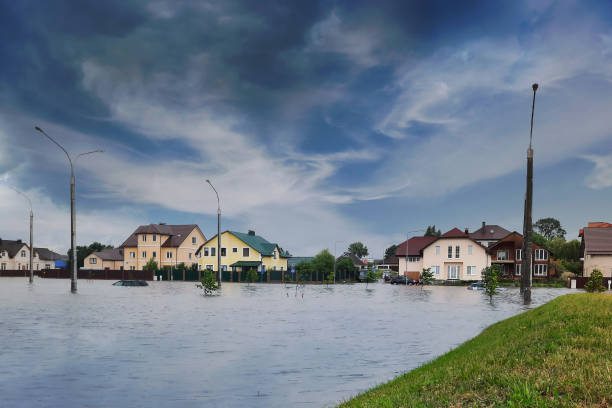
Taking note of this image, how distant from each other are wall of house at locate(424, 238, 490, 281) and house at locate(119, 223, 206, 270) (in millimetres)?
50525

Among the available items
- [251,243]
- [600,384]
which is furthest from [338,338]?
[251,243]

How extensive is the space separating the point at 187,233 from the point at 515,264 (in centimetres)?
Answer: 6611

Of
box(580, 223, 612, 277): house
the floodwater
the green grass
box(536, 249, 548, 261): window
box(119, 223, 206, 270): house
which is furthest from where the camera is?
box(119, 223, 206, 270): house

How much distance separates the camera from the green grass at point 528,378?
263 inches

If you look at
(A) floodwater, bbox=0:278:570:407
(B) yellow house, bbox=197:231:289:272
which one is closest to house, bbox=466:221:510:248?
(B) yellow house, bbox=197:231:289:272

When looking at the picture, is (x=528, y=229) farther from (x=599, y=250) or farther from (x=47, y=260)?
(x=47, y=260)

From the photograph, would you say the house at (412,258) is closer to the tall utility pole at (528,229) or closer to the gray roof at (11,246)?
the tall utility pole at (528,229)

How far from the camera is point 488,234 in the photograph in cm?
10925

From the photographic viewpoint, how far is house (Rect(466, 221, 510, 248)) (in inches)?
4222

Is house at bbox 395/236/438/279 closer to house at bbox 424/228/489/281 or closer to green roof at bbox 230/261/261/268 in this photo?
house at bbox 424/228/489/281

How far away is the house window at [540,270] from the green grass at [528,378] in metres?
82.4

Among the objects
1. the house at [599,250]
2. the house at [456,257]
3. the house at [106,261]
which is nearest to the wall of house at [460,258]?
the house at [456,257]

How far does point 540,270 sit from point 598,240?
Result: 12289 mm

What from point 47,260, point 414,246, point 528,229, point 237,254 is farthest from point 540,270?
point 47,260
